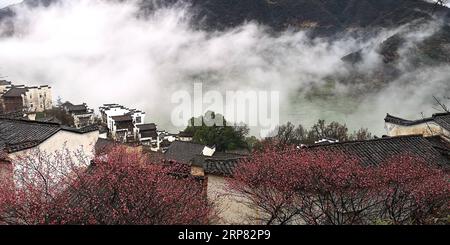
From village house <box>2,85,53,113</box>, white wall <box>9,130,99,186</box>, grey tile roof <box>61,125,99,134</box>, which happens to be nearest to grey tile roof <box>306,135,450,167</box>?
white wall <box>9,130,99,186</box>

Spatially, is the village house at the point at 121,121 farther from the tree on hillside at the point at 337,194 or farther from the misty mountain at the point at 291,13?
the misty mountain at the point at 291,13

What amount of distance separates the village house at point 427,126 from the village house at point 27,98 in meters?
59.1

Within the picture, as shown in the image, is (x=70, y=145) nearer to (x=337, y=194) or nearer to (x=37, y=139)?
(x=37, y=139)

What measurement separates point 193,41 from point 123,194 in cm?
15037

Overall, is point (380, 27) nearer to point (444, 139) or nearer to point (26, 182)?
point (444, 139)

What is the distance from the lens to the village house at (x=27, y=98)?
2751 inches

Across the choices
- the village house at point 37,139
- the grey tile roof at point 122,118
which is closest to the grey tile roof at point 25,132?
the village house at point 37,139

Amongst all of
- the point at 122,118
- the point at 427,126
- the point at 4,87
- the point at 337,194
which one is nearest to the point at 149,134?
the point at 122,118

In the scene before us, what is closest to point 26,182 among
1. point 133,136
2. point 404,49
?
point 133,136

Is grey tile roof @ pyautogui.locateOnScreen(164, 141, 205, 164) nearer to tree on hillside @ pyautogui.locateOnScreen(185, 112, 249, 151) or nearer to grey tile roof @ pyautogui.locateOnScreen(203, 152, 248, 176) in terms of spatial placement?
tree on hillside @ pyautogui.locateOnScreen(185, 112, 249, 151)

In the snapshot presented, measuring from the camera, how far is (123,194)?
29.2 ft

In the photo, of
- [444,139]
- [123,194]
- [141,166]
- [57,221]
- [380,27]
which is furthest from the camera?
[380,27]

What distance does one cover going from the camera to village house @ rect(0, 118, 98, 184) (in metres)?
12.0
